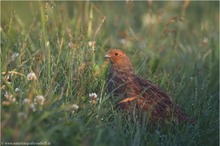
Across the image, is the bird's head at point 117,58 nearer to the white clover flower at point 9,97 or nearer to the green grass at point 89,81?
the green grass at point 89,81

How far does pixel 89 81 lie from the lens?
20.9 feet

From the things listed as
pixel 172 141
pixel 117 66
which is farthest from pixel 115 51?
pixel 172 141

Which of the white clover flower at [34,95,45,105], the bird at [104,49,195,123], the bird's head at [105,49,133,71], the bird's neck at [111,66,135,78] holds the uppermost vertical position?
the white clover flower at [34,95,45,105]

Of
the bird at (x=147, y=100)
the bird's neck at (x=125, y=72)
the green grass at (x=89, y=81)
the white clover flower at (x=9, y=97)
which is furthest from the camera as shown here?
the bird's neck at (x=125, y=72)

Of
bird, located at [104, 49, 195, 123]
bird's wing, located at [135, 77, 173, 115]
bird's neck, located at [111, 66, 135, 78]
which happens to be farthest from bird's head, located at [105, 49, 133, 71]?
bird's wing, located at [135, 77, 173, 115]

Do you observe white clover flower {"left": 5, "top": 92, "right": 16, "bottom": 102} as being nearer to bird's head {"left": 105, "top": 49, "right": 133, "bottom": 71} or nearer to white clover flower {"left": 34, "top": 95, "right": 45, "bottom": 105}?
white clover flower {"left": 34, "top": 95, "right": 45, "bottom": 105}

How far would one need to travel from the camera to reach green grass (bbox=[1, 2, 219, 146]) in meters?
4.66

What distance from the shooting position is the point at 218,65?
8.30m

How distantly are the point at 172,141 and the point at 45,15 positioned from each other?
5.93 ft

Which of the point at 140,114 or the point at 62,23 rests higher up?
the point at 62,23

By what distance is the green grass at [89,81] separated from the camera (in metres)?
4.66

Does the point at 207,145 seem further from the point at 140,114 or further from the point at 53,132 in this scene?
the point at 53,132

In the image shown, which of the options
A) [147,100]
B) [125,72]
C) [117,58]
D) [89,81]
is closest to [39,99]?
[89,81]

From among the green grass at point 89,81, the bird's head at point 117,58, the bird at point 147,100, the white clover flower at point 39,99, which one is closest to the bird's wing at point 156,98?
the bird at point 147,100
